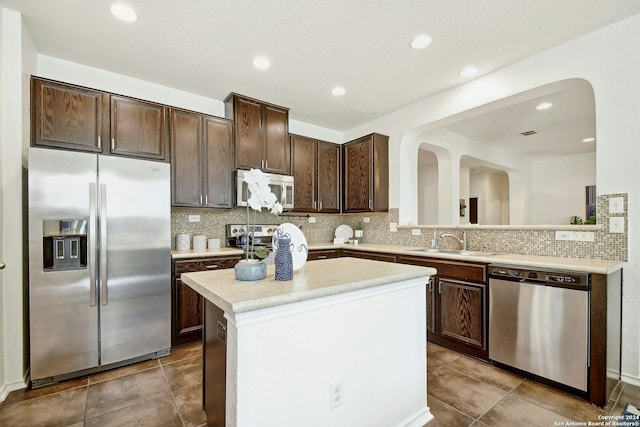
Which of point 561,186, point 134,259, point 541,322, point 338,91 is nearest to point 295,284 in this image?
point 134,259

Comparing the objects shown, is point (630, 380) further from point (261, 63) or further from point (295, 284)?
point (261, 63)

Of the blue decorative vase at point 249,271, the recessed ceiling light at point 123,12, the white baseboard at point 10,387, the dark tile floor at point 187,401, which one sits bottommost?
the dark tile floor at point 187,401

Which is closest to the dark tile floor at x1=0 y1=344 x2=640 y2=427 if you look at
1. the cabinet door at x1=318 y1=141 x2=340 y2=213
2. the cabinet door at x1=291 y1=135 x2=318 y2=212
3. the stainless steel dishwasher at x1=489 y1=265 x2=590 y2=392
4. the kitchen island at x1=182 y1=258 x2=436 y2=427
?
the stainless steel dishwasher at x1=489 y1=265 x2=590 y2=392

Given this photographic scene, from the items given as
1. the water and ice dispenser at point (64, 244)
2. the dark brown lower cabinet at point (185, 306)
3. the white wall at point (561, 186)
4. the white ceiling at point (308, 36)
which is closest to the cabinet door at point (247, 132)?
the white ceiling at point (308, 36)

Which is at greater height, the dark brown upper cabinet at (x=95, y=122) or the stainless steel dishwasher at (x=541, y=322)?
the dark brown upper cabinet at (x=95, y=122)

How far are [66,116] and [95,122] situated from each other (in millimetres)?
193

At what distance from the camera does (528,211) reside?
6879 millimetres

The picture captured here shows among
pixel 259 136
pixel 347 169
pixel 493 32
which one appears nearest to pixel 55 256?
pixel 259 136

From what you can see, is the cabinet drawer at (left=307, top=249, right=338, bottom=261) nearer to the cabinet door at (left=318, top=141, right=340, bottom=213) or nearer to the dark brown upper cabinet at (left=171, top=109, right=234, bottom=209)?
the cabinet door at (left=318, top=141, right=340, bottom=213)

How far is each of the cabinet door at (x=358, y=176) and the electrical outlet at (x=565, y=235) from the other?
2.01 metres

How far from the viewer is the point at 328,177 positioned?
4.31 metres

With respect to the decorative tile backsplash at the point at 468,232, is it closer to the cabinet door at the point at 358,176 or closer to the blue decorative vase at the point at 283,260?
the cabinet door at the point at 358,176

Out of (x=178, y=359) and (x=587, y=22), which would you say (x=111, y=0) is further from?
(x=587, y=22)

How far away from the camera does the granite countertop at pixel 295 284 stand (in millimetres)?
1065
